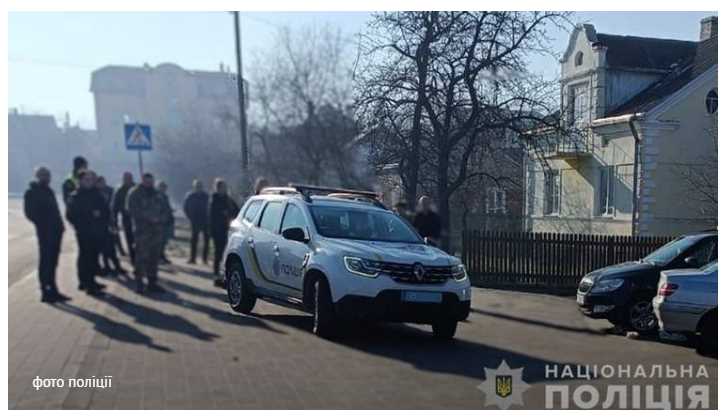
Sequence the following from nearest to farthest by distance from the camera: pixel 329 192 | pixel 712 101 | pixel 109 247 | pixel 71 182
Result: pixel 712 101
pixel 329 192
pixel 71 182
pixel 109 247

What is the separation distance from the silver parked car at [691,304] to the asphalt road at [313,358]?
14 centimetres

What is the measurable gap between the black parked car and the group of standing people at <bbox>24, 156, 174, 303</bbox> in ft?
8.91

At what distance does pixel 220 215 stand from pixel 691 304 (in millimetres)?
2844

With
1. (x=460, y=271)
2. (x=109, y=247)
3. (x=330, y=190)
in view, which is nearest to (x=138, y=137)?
(x=109, y=247)

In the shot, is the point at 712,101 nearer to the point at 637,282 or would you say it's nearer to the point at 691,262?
the point at 691,262

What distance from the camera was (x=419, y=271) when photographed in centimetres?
438

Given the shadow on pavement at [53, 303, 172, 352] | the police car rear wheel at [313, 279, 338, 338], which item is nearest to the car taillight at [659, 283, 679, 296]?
the police car rear wheel at [313, 279, 338, 338]

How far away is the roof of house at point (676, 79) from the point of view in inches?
151

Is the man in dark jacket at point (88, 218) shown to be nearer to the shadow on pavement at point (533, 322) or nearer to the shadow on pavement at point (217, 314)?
the shadow on pavement at point (217, 314)

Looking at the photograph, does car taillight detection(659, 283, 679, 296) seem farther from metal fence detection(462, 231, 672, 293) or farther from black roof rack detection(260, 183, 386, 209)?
black roof rack detection(260, 183, 386, 209)

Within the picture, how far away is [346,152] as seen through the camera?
4.57 meters

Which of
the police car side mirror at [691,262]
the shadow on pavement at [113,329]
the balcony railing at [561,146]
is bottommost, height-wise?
the shadow on pavement at [113,329]

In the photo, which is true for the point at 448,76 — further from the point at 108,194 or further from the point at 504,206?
the point at 108,194

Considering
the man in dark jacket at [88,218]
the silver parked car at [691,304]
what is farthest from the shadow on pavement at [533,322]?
the man in dark jacket at [88,218]
